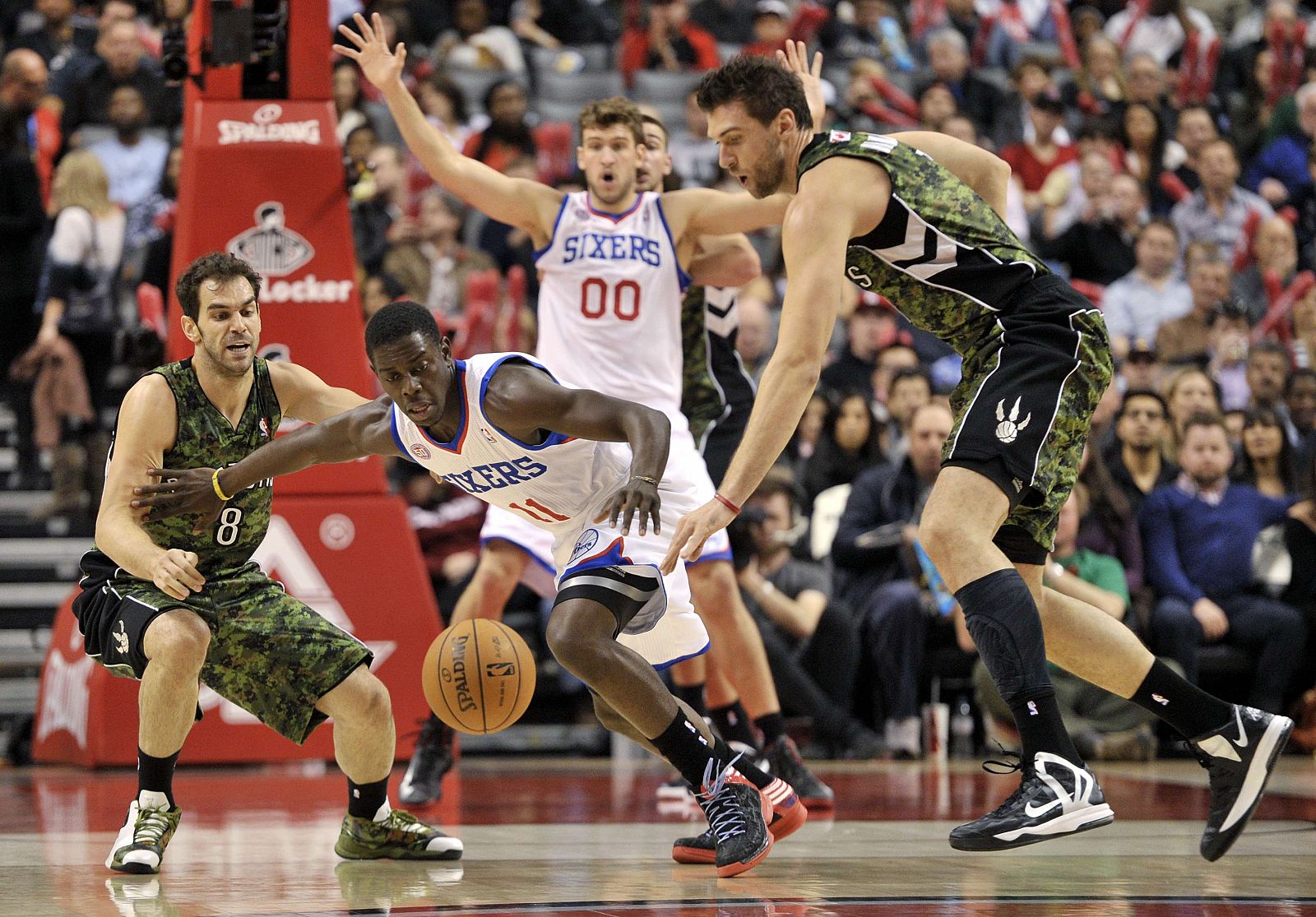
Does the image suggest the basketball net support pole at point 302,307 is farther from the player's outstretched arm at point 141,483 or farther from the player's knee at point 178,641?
the player's knee at point 178,641

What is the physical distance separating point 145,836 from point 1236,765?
313cm

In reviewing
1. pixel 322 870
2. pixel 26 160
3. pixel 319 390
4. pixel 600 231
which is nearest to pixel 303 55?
pixel 600 231

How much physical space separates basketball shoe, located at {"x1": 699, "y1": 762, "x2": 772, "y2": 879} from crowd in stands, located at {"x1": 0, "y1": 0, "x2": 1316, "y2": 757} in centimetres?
282

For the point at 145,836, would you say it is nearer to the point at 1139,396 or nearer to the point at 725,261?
the point at 725,261

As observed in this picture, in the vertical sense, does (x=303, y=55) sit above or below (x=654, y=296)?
above

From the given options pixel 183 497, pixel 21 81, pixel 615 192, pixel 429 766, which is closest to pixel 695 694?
pixel 429 766

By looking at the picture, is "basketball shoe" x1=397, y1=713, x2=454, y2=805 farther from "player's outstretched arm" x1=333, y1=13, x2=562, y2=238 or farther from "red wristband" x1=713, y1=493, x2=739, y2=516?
"red wristband" x1=713, y1=493, x2=739, y2=516

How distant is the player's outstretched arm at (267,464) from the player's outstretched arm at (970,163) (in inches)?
72.6

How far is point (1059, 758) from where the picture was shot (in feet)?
14.5

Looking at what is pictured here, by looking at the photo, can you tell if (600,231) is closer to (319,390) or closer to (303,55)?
(319,390)

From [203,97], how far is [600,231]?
237cm

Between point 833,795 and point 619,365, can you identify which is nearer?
point 619,365

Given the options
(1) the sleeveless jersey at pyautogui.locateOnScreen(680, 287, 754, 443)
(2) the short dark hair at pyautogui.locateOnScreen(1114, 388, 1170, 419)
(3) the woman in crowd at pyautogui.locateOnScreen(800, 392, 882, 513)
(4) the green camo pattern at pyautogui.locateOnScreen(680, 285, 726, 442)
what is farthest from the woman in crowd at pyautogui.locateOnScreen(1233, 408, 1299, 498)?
(4) the green camo pattern at pyautogui.locateOnScreen(680, 285, 726, 442)

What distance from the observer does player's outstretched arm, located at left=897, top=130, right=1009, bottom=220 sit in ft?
17.0
